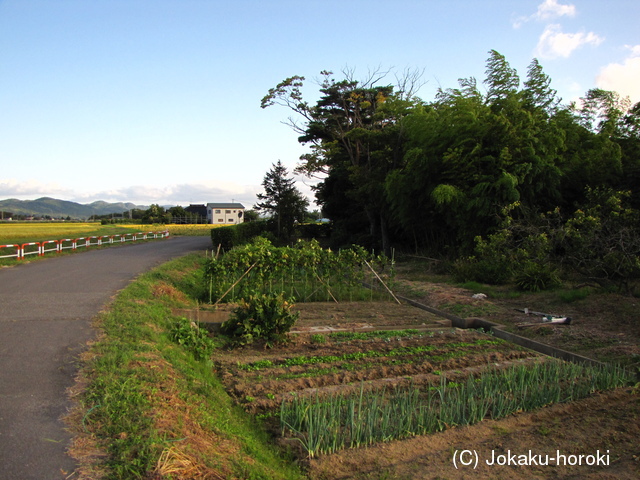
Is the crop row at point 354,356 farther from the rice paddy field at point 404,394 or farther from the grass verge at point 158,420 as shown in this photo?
the grass verge at point 158,420

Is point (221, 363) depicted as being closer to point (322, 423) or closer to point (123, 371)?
point (123, 371)

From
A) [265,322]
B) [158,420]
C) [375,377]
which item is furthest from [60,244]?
[158,420]

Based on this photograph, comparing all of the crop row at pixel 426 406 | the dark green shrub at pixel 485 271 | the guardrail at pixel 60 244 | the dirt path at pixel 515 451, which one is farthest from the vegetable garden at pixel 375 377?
the guardrail at pixel 60 244

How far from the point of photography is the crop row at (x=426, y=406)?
3725mm

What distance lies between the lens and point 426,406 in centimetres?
416

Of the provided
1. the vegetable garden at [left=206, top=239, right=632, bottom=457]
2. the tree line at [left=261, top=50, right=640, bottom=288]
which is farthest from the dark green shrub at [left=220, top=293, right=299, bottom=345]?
the tree line at [left=261, top=50, right=640, bottom=288]

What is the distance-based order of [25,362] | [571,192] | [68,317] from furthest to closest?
[571,192] → [68,317] → [25,362]

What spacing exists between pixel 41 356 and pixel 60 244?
15412mm

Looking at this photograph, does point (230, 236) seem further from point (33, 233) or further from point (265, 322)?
point (265, 322)

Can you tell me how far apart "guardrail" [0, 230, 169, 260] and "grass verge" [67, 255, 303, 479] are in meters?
11.8

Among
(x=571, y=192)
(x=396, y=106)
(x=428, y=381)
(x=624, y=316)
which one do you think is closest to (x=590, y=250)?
(x=624, y=316)

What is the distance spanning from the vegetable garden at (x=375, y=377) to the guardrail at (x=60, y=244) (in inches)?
390

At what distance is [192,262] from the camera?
17578mm

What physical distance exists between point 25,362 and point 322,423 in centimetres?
346
